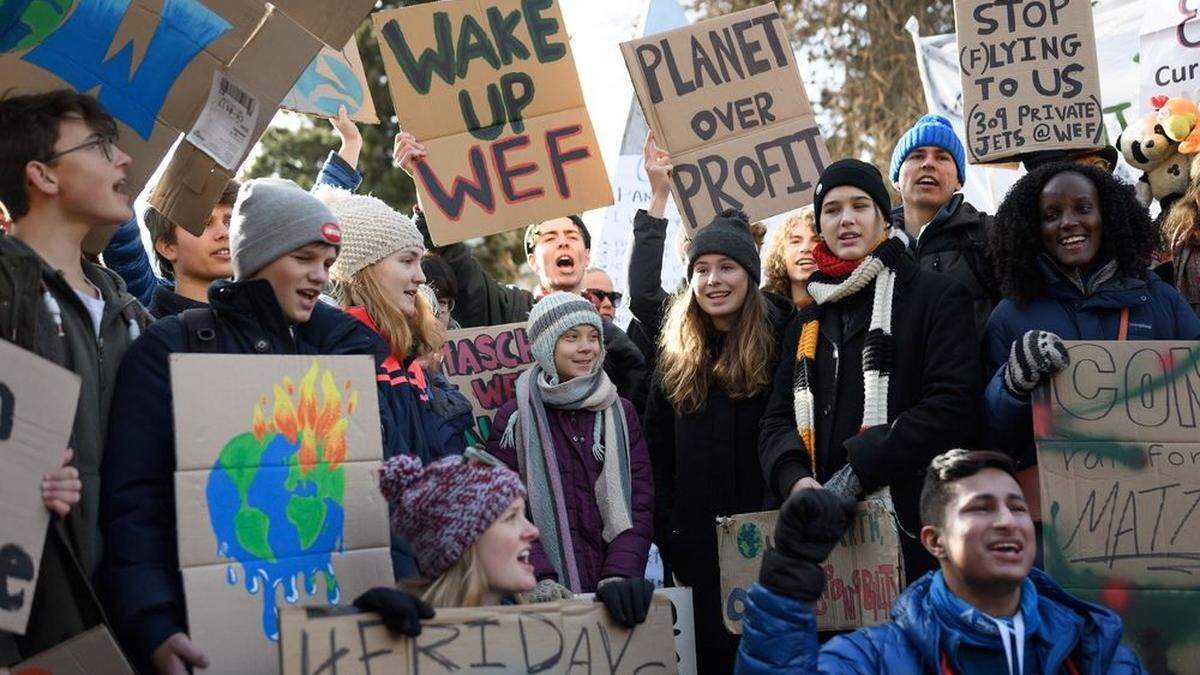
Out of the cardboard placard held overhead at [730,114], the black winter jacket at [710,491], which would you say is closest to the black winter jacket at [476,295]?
the cardboard placard held overhead at [730,114]

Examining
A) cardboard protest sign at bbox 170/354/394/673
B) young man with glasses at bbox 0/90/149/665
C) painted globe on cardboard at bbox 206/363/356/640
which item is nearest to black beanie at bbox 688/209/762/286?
cardboard protest sign at bbox 170/354/394/673

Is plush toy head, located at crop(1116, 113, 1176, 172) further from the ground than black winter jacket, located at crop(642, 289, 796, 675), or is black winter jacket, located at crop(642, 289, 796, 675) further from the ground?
plush toy head, located at crop(1116, 113, 1176, 172)

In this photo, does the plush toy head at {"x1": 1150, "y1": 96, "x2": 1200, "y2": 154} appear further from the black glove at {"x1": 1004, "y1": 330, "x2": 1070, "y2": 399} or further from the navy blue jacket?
the navy blue jacket

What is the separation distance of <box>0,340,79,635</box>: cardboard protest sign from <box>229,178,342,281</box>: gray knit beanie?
825mm

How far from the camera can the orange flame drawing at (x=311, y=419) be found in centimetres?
438

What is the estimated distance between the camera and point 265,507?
14.2 feet

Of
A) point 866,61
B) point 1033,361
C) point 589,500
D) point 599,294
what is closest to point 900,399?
point 1033,361

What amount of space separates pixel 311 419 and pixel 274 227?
2.11 feet

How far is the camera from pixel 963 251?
621 cm

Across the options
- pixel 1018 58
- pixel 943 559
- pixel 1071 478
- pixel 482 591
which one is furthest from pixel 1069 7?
pixel 482 591

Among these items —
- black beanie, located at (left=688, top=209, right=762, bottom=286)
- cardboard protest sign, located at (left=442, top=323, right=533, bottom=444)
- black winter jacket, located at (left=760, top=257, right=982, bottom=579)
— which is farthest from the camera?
cardboard protest sign, located at (left=442, top=323, right=533, bottom=444)

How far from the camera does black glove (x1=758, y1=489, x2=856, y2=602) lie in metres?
4.10

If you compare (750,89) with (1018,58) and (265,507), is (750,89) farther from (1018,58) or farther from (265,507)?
(265,507)

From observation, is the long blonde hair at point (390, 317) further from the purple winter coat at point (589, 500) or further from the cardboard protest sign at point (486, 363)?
the cardboard protest sign at point (486, 363)
